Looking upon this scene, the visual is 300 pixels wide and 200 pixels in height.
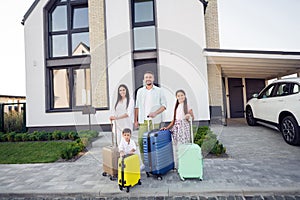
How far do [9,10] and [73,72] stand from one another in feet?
12.5

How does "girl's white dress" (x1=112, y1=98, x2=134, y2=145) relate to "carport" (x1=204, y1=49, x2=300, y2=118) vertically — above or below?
below

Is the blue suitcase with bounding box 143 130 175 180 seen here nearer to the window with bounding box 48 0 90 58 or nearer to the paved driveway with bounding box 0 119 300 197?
the paved driveway with bounding box 0 119 300 197

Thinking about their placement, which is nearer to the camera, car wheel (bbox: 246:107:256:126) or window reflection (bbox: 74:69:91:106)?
car wheel (bbox: 246:107:256:126)

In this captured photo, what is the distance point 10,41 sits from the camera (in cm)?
1048

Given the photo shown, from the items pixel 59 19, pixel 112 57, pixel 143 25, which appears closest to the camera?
pixel 112 57

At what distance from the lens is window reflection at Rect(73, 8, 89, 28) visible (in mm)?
8891

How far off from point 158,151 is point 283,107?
3.88 m

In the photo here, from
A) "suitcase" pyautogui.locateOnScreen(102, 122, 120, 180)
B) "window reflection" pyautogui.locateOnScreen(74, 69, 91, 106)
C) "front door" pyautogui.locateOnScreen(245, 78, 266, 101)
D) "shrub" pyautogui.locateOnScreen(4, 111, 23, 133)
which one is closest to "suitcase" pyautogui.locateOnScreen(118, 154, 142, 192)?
"suitcase" pyautogui.locateOnScreen(102, 122, 120, 180)

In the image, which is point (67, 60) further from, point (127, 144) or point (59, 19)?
point (127, 144)

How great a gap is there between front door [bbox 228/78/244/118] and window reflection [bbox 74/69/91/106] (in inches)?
299

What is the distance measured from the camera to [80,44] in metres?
8.70

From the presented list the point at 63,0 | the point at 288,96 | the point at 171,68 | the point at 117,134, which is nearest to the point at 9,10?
the point at 63,0

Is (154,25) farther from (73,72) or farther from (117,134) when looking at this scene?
(117,134)

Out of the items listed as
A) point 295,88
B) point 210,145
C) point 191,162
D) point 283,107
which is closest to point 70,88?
point 210,145
